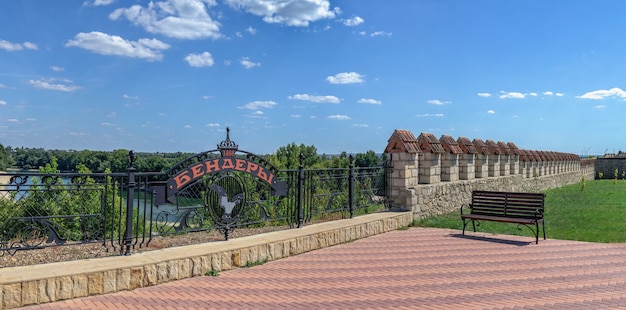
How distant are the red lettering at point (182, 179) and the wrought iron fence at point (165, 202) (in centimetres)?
11

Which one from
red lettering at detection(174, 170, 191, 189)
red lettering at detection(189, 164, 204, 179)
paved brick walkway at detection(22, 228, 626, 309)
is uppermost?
red lettering at detection(189, 164, 204, 179)

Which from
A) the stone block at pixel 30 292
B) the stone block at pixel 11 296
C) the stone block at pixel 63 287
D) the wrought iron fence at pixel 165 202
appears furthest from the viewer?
the wrought iron fence at pixel 165 202

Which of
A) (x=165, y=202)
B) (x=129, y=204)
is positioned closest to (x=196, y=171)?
(x=165, y=202)

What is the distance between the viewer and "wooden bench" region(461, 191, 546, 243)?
854 centimetres

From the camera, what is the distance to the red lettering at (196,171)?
6.49m

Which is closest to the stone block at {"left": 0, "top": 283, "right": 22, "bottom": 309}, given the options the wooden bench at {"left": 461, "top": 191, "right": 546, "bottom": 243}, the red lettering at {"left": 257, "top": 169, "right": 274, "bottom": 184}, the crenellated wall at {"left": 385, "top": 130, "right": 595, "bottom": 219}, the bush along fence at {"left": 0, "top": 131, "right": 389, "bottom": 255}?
the bush along fence at {"left": 0, "top": 131, "right": 389, "bottom": 255}

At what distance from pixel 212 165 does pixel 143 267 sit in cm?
197

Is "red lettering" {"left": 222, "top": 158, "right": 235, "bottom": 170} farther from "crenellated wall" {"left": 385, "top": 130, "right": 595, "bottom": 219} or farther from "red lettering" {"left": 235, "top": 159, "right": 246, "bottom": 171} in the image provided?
"crenellated wall" {"left": 385, "top": 130, "right": 595, "bottom": 219}

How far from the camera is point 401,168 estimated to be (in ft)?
34.3

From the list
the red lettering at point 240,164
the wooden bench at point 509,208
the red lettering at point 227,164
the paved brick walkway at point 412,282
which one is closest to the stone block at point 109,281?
the paved brick walkway at point 412,282

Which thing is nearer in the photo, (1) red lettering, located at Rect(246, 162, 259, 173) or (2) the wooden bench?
(1) red lettering, located at Rect(246, 162, 259, 173)

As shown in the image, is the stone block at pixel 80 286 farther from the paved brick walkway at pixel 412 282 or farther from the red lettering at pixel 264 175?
the red lettering at pixel 264 175

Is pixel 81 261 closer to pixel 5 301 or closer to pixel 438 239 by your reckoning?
pixel 5 301

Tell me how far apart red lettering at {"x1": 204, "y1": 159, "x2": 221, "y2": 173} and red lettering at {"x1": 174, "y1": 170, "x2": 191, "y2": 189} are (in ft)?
1.09
